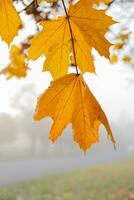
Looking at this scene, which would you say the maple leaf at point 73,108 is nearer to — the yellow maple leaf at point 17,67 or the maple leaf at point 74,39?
the maple leaf at point 74,39

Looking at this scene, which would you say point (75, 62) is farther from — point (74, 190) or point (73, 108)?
point (74, 190)

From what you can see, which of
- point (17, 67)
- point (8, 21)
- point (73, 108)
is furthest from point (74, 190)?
point (8, 21)

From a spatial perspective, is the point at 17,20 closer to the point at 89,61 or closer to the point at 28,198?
the point at 89,61

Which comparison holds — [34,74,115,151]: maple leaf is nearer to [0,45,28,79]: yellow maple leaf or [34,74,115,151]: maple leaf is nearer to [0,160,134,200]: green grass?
[0,45,28,79]: yellow maple leaf

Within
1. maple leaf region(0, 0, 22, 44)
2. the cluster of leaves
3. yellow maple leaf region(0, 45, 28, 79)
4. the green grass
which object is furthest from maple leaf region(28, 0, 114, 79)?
the green grass

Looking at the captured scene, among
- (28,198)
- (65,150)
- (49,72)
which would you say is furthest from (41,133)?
(49,72)

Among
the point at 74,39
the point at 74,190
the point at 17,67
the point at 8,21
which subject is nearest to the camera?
the point at 8,21

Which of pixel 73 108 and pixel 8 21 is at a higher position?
pixel 8 21
